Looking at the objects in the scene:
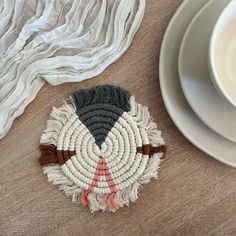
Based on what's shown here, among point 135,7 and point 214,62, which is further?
point 135,7

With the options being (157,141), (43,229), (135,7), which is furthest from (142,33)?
(43,229)

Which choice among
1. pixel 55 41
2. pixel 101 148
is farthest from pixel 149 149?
pixel 55 41

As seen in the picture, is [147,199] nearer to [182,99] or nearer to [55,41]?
[182,99]

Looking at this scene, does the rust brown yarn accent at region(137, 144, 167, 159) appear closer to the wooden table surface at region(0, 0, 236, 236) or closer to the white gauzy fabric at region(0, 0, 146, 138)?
the wooden table surface at region(0, 0, 236, 236)

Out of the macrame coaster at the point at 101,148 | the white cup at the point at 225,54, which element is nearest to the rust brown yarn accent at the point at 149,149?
the macrame coaster at the point at 101,148

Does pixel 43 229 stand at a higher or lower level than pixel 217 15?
lower

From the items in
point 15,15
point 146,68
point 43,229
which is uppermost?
point 15,15

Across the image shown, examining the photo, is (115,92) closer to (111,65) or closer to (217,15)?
(111,65)
